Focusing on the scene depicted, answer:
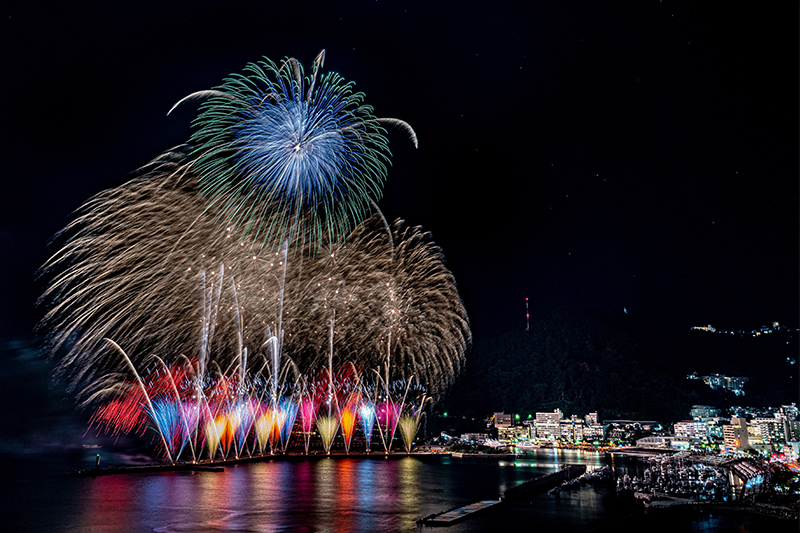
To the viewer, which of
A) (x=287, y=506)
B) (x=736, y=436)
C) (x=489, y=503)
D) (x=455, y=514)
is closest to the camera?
(x=455, y=514)

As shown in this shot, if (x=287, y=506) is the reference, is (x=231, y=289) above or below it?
above

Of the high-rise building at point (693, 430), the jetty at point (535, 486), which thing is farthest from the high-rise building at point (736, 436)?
the jetty at point (535, 486)

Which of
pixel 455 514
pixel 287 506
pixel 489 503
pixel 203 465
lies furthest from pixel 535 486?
pixel 203 465

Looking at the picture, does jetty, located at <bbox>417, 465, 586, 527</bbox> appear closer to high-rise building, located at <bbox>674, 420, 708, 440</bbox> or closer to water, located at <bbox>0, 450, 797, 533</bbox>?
water, located at <bbox>0, 450, 797, 533</bbox>

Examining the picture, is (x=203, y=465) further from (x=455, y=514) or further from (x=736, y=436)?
(x=736, y=436)

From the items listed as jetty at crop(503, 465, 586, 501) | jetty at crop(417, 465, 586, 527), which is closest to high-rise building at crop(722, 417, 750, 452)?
jetty at crop(503, 465, 586, 501)

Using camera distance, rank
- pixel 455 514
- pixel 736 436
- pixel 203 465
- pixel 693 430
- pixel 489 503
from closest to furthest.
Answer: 1. pixel 455 514
2. pixel 489 503
3. pixel 203 465
4. pixel 736 436
5. pixel 693 430

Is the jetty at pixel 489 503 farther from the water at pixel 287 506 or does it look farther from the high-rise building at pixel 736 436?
the high-rise building at pixel 736 436

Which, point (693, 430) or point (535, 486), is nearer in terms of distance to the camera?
point (535, 486)
